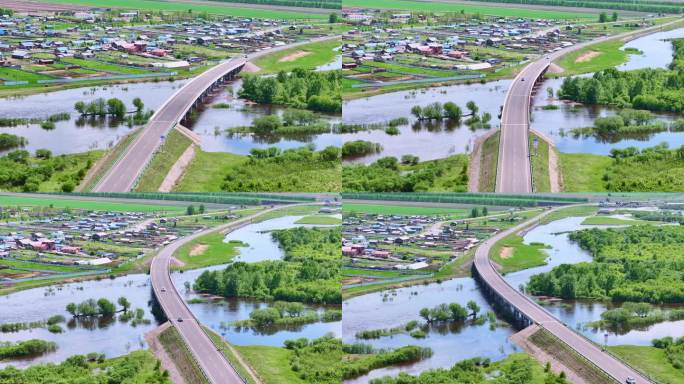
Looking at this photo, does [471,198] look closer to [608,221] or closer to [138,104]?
[608,221]

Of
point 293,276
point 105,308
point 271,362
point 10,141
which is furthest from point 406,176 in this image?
point 10,141

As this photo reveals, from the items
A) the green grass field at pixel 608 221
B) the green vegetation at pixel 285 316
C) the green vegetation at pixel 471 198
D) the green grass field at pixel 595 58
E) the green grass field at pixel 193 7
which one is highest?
the green grass field at pixel 193 7

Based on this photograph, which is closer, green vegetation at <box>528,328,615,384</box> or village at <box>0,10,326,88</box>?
green vegetation at <box>528,328,615,384</box>

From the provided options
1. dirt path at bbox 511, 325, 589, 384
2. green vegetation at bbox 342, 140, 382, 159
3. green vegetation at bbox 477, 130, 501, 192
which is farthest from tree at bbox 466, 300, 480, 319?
green vegetation at bbox 342, 140, 382, 159

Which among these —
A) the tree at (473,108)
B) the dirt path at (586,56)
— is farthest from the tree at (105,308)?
the dirt path at (586,56)

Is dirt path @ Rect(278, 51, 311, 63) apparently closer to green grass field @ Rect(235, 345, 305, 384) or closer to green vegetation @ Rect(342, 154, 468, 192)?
green vegetation @ Rect(342, 154, 468, 192)

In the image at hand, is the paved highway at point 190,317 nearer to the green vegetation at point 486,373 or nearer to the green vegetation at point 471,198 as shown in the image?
the green vegetation at point 471,198
